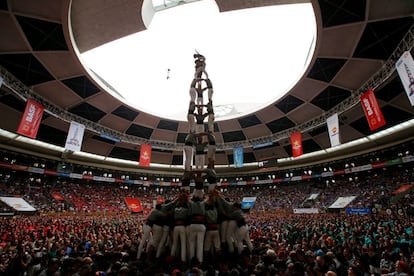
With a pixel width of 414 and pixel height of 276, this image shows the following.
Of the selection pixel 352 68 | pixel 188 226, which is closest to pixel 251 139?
pixel 352 68

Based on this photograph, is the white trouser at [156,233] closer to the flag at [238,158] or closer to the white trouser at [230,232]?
the white trouser at [230,232]

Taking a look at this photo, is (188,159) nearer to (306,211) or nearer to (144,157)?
(144,157)

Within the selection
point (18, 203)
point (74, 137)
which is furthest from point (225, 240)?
point (18, 203)

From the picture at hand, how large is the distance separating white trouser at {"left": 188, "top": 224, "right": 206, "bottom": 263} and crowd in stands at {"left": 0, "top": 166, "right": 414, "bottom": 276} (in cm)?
19

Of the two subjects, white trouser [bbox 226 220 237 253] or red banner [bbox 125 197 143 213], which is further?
red banner [bbox 125 197 143 213]

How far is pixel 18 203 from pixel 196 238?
2746cm

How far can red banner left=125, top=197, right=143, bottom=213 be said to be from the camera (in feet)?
117

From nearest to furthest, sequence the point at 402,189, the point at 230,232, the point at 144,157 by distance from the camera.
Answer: the point at 230,232
the point at 402,189
the point at 144,157

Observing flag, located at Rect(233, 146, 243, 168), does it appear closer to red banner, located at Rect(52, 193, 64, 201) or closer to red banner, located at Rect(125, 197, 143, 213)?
red banner, located at Rect(125, 197, 143, 213)

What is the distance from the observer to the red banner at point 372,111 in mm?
12636

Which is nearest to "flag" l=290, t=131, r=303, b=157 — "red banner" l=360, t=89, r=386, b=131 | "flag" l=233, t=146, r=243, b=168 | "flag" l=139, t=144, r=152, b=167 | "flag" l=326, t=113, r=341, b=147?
"flag" l=326, t=113, r=341, b=147

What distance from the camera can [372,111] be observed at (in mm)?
13234

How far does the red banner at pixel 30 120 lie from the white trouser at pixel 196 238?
1413 centimetres

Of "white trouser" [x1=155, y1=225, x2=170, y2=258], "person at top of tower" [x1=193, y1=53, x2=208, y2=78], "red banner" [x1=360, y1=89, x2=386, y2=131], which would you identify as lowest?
"white trouser" [x1=155, y1=225, x2=170, y2=258]
